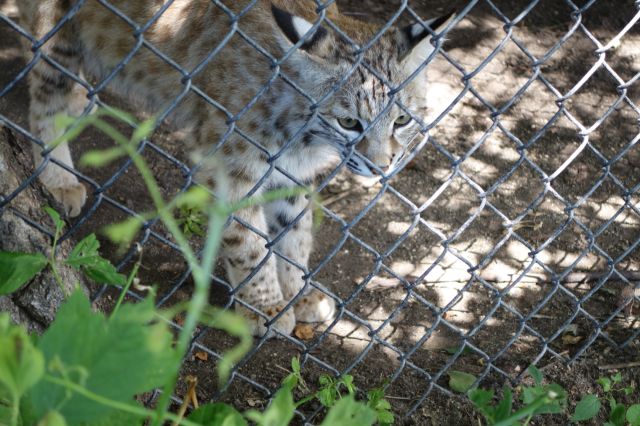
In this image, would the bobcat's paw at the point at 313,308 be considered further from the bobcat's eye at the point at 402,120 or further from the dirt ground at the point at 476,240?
the bobcat's eye at the point at 402,120

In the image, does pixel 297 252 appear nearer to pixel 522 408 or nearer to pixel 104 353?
pixel 522 408

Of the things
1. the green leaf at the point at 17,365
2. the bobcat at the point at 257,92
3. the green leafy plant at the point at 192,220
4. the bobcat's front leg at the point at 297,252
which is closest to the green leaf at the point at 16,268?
the green leaf at the point at 17,365

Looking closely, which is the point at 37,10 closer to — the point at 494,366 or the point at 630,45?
the point at 494,366

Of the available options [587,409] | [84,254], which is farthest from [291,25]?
[587,409]

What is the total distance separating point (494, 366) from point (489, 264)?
730 millimetres

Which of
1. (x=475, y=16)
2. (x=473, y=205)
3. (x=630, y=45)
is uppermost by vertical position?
(x=630, y=45)

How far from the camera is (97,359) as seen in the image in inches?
41.5

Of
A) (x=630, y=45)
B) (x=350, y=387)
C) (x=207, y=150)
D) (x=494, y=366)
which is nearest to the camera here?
(x=350, y=387)

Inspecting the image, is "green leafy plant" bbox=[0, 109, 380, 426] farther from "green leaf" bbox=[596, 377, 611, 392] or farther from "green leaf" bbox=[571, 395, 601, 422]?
"green leaf" bbox=[596, 377, 611, 392]

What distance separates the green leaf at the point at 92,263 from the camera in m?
1.61

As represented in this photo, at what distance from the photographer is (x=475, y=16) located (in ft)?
14.9

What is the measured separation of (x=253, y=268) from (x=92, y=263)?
1.29 meters

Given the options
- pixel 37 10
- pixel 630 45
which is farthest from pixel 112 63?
pixel 630 45

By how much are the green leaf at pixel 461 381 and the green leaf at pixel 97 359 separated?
1624mm
